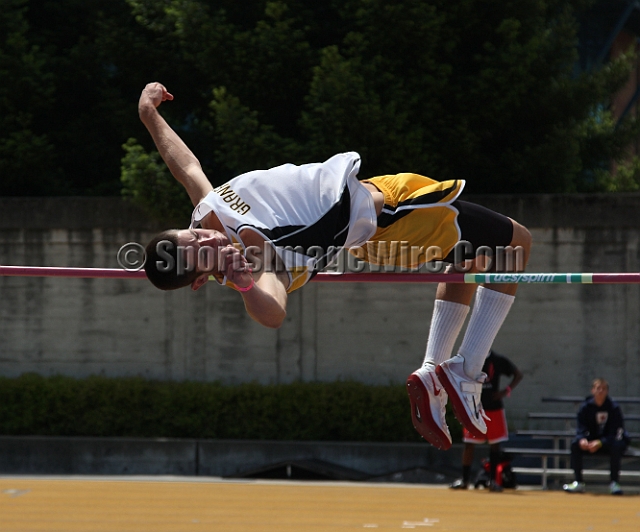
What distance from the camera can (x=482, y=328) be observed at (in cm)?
485

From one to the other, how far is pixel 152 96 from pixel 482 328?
81.6 inches

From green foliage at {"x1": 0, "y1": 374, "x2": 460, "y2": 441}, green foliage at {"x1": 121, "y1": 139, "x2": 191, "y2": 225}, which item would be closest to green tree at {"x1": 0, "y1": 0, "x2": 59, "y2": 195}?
green foliage at {"x1": 121, "y1": 139, "x2": 191, "y2": 225}

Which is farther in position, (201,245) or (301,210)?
(301,210)

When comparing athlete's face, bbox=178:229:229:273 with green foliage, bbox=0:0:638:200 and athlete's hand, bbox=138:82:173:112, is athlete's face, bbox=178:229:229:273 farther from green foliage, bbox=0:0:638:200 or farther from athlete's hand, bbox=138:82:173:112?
green foliage, bbox=0:0:638:200

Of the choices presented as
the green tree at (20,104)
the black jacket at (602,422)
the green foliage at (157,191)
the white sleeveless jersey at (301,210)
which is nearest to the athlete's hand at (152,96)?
the white sleeveless jersey at (301,210)

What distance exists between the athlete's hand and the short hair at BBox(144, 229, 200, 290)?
1.11m

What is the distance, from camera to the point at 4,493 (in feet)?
26.5

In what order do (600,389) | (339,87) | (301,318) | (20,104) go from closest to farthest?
(600,389)
(339,87)
(301,318)
(20,104)

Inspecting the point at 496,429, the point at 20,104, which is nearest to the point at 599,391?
the point at 496,429

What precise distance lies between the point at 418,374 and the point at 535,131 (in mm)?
7549

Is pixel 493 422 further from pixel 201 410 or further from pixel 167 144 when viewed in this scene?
pixel 167 144

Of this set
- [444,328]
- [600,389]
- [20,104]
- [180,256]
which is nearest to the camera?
[180,256]

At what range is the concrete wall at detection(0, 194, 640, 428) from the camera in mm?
10344

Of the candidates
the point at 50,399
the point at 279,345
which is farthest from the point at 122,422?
the point at 279,345
